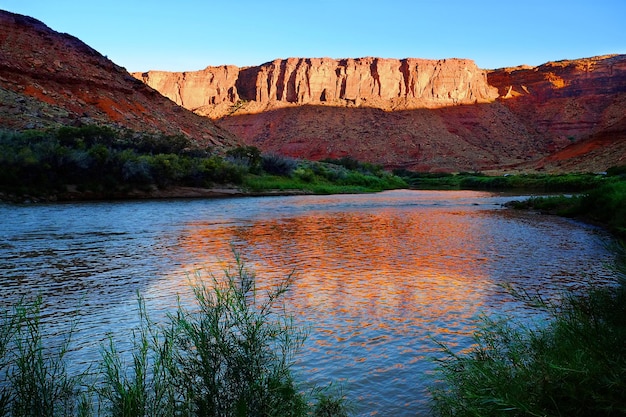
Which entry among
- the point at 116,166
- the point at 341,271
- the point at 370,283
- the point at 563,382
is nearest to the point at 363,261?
the point at 341,271

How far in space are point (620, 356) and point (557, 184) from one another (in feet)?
154

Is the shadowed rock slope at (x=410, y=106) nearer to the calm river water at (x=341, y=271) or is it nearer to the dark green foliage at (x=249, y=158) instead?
the dark green foliage at (x=249, y=158)

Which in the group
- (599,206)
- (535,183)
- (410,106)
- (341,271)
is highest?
(410,106)

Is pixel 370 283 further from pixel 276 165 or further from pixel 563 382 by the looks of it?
pixel 276 165

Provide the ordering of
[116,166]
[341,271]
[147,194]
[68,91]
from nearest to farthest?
[341,271]
[116,166]
[147,194]
[68,91]

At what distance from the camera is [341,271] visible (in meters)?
10.9

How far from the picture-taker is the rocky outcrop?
120000mm

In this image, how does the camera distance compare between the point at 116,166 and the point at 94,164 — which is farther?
the point at 116,166

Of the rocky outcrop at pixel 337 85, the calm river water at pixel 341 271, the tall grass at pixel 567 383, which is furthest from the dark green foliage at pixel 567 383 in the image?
the rocky outcrop at pixel 337 85

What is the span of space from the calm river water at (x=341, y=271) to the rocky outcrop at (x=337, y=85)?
100m

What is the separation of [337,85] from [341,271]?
381 feet

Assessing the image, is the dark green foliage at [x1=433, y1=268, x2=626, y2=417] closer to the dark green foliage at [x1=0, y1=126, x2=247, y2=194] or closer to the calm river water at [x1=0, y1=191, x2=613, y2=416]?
the calm river water at [x1=0, y1=191, x2=613, y2=416]

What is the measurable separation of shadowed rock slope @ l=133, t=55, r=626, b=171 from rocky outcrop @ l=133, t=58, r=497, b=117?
24 cm

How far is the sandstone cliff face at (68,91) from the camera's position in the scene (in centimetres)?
4231
